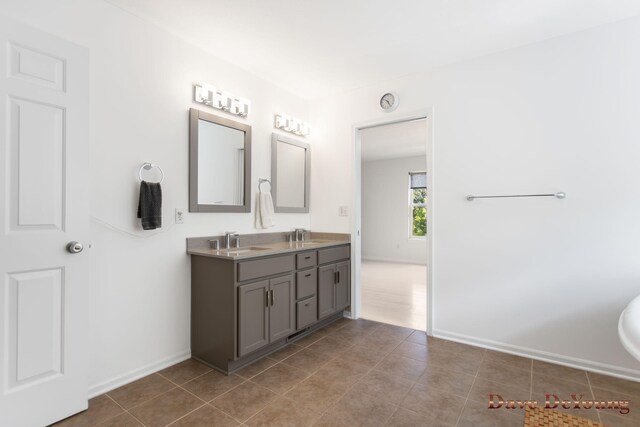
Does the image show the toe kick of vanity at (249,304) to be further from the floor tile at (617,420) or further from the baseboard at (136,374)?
the floor tile at (617,420)

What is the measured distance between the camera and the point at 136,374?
2203mm

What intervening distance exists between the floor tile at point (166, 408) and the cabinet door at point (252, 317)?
16.7 inches

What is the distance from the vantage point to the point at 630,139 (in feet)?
7.36

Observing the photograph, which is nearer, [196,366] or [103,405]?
[103,405]

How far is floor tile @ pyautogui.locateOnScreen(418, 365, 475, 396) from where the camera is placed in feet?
6.86

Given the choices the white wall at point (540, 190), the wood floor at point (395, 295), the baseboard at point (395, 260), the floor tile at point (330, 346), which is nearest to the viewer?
the white wall at point (540, 190)

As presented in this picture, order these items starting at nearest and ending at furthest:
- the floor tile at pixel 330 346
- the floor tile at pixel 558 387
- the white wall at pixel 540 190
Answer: the floor tile at pixel 558 387 < the white wall at pixel 540 190 < the floor tile at pixel 330 346

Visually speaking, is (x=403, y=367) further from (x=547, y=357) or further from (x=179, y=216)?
(x=179, y=216)

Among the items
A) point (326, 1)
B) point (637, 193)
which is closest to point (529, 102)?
point (637, 193)

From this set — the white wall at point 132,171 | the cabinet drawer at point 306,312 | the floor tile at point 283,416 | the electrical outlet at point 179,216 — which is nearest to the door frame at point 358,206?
the cabinet drawer at point 306,312

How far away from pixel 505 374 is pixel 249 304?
1877mm

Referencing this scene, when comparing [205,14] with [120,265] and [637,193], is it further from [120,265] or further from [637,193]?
[637,193]

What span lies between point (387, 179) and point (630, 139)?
18.9ft

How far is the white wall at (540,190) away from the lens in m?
2.28
